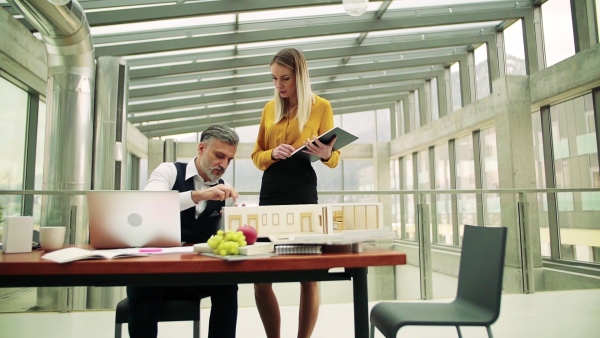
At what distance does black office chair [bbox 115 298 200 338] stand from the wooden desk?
565 millimetres

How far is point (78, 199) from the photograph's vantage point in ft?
13.2

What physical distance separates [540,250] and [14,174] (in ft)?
20.6

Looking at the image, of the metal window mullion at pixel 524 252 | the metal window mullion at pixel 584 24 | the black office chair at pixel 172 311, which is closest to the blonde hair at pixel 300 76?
the black office chair at pixel 172 311

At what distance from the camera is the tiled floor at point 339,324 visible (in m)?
2.86

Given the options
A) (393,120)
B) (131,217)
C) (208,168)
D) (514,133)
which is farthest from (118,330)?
(393,120)

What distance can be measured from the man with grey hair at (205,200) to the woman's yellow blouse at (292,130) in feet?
0.50

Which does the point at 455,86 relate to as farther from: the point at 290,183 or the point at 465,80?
the point at 290,183

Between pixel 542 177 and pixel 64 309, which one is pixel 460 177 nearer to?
pixel 542 177

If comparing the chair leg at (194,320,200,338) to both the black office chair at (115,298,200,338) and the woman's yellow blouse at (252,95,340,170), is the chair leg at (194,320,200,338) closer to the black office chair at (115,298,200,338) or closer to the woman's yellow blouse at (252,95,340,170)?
the black office chair at (115,298,200,338)

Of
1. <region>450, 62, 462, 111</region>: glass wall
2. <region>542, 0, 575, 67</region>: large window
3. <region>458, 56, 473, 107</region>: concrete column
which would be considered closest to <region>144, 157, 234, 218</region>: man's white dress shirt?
<region>542, 0, 575, 67</region>: large window

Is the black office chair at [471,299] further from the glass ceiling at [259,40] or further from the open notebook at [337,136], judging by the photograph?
the glass ceiling at [259,40]

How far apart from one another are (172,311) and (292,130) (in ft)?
2.95

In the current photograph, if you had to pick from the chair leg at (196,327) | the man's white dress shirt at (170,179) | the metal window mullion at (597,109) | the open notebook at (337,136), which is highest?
the metal window mullion at (597,109)

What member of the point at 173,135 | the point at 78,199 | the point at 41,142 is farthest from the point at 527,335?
the point at 173,135
